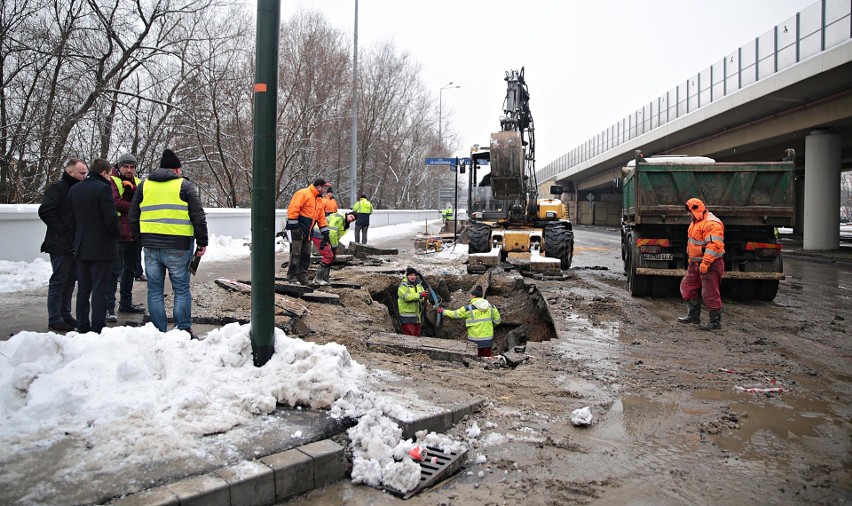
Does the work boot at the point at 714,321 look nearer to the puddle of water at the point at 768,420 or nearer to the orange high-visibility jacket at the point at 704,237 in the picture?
the orange high-visibility jacket at the point at 704,237

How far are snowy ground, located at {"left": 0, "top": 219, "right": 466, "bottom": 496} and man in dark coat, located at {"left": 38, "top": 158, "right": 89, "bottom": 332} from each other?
243cm

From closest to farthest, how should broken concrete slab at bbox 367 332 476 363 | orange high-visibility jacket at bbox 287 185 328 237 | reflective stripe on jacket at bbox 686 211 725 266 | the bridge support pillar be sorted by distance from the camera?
broken concrete slab at bbox 367 332 476 363, reflective stripe on jacket at bbox 686 211 725 266, orange high-visibility jacket at bbox 287 185 328 237, the bridge support pillar

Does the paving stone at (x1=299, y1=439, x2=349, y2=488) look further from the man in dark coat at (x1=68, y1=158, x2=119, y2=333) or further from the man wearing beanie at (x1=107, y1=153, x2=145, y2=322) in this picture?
the man wearing beanie at (x1=107, y1=153, x2=145, y2=322)

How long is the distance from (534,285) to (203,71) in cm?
1499

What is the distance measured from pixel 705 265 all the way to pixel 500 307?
450 centimetres

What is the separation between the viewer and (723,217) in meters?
9.94

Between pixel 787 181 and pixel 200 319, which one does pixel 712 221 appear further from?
pixel 200 319

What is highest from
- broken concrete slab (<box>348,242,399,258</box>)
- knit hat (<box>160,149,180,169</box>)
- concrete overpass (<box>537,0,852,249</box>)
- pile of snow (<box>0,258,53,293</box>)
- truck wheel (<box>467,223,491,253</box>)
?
concrete overpass (<box>537,0,852,249</box>)

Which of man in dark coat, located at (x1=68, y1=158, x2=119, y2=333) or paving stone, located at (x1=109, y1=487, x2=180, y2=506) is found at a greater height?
man in dark coat, located at (x1=68, y1=158, x2=119, y2=333)

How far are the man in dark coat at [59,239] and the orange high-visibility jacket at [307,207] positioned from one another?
133 inches

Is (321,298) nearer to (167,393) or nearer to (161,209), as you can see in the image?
(161,209)

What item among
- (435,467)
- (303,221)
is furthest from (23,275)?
(435,467)

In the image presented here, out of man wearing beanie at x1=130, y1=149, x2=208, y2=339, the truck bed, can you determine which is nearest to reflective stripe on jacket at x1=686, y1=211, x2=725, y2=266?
the truck bed

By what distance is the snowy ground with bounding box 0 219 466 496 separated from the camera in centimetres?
318
